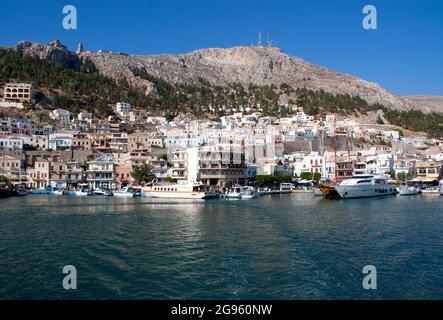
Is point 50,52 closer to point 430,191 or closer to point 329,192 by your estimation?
point 329,192

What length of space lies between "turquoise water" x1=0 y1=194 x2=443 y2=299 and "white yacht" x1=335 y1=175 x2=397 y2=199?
25.6m

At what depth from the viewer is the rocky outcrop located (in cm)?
14862

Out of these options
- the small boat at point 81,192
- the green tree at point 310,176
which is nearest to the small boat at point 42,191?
the small boat at point 81,192

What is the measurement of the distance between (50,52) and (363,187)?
12365 cm

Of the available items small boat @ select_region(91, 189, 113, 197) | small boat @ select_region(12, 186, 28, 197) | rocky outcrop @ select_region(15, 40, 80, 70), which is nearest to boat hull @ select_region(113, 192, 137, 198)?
small boat @ select_region(91, 189, 113, 197)

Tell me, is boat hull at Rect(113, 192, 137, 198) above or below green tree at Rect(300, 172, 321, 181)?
below

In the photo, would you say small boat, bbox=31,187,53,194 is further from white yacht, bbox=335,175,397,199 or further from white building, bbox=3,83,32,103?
white building, bbox=3,83,32,103

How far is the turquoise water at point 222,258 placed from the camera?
45.6 feet

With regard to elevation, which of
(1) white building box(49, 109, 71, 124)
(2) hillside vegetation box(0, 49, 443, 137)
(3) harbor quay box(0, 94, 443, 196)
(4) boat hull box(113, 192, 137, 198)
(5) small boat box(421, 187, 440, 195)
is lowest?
(5) small boat box(421, 187, 440, 195)

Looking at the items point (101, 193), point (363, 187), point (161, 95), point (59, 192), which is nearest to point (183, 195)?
point (101, 193)

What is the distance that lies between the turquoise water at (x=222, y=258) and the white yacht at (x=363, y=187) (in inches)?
1009

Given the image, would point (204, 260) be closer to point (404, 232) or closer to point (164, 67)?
point (404, 232)

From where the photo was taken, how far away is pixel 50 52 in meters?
150
